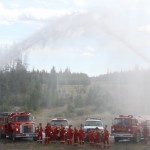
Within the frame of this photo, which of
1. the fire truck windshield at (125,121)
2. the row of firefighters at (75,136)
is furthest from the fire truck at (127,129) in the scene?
the row of firefighters at (75,136)

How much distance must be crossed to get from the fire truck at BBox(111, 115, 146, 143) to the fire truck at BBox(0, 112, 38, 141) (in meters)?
6.64

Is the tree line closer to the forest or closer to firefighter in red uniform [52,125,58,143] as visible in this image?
the forest

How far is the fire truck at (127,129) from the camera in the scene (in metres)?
34.3

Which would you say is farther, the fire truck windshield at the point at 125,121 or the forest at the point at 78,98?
the forest at the point at 78,98

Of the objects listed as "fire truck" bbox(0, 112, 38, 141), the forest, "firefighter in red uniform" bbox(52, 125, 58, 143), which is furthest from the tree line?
"firefighter in red uniform" bbox(52, 125, 58, 143)

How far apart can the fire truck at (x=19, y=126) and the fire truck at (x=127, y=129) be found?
261 inches

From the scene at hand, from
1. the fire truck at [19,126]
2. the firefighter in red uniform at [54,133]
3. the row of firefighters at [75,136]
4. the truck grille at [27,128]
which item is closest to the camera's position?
the row of firefighters at [75,136]

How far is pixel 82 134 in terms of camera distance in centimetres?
3152

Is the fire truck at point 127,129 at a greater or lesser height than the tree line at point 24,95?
lesser

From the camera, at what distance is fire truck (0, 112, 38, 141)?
35.9 m

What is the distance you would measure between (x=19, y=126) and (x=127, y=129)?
8.80 m

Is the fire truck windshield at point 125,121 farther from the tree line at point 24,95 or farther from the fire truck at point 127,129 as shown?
the tree line at point 24,95

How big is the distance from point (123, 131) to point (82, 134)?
4405 millimetres

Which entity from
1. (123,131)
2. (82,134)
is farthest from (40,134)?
(123,131)
